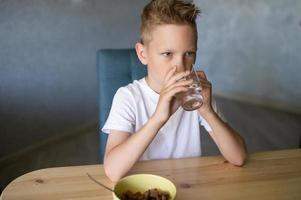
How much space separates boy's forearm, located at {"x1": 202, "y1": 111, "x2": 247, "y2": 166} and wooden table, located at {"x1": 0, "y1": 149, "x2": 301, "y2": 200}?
26 mm

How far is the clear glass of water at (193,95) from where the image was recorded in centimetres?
113

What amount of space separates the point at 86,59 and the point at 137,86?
6.19ft

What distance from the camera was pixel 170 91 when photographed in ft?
3.73

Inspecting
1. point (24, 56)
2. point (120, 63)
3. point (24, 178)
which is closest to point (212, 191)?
point (24, 178)

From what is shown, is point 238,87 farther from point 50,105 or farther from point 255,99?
point 50,105

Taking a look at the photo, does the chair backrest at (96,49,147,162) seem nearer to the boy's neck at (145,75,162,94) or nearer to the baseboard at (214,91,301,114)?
the boy's neck at (145,75,162,94)

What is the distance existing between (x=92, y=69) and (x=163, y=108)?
2.25 m

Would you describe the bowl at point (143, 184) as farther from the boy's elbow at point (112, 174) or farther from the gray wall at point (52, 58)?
the gray wall at point (52, 58)

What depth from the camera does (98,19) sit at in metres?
3.28

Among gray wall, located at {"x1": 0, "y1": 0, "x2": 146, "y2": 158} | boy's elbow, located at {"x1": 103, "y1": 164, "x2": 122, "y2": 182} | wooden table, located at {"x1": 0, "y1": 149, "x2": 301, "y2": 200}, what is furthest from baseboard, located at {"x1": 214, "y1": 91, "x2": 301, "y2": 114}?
boy's elbow, located at {"x1": 103, "y1": 164, "x2": 122, "y2": 182}

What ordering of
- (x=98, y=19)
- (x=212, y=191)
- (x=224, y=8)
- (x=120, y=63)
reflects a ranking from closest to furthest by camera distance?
1. (x=212, y=191)
2. (x=120, y=63)
3. (x=98, y=19)
4. (x=224, y=8)

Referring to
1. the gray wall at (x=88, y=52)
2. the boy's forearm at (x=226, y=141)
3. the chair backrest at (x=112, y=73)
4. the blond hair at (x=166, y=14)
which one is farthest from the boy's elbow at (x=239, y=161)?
the gray wall at (x=88, y=52)

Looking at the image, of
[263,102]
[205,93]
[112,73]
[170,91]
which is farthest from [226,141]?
[263,102]

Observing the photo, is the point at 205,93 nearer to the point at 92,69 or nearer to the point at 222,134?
the point at 222,134
